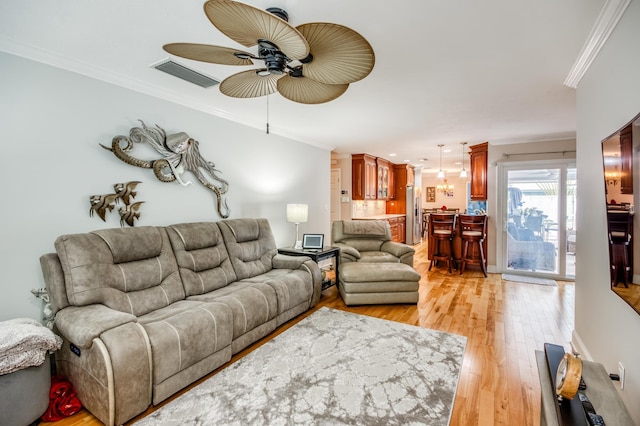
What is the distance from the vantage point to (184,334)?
→ 2.07m

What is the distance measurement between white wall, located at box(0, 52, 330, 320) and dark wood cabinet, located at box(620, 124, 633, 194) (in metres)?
3.59

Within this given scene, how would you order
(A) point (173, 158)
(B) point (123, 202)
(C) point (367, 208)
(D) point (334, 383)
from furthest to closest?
(C) point (367, 208) < (A) point (173, 158) < (B) point (123, 202) < (D) point (334, 383)

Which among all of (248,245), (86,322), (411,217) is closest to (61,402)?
(86,322)

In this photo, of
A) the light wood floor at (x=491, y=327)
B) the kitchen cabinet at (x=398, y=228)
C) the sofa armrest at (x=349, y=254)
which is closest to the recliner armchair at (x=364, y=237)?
the sofa armrest at (x=349, y=254)

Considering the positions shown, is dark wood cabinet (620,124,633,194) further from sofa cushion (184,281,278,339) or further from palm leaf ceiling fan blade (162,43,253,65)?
sofa cushion (184,281,278,339)

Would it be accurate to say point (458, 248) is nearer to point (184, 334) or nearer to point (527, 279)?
point (527, 279)

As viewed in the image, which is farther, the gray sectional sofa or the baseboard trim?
the baseboard trim

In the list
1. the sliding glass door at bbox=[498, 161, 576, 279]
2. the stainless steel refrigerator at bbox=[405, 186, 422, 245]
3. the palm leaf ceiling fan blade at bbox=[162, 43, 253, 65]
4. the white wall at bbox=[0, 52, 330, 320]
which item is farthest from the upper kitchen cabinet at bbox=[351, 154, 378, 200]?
the palm leaf ceiling fan blade at bbox=[162, 43, 253, 65]

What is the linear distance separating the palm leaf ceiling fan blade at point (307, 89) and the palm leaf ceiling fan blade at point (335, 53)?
17 cm

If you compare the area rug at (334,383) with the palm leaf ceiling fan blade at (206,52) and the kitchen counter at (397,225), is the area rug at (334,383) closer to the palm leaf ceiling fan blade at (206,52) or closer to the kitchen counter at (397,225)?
the palm leaf ceiling fan blade at (206,52)

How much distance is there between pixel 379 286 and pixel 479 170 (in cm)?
358

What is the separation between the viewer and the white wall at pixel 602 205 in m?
1.58

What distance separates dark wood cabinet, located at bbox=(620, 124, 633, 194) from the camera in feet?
4.55

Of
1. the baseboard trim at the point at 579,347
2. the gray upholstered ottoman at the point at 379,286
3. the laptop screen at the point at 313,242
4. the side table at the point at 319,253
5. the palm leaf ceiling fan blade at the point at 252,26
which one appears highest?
the palm leaf ceiling fan blade at the point at 252,26
